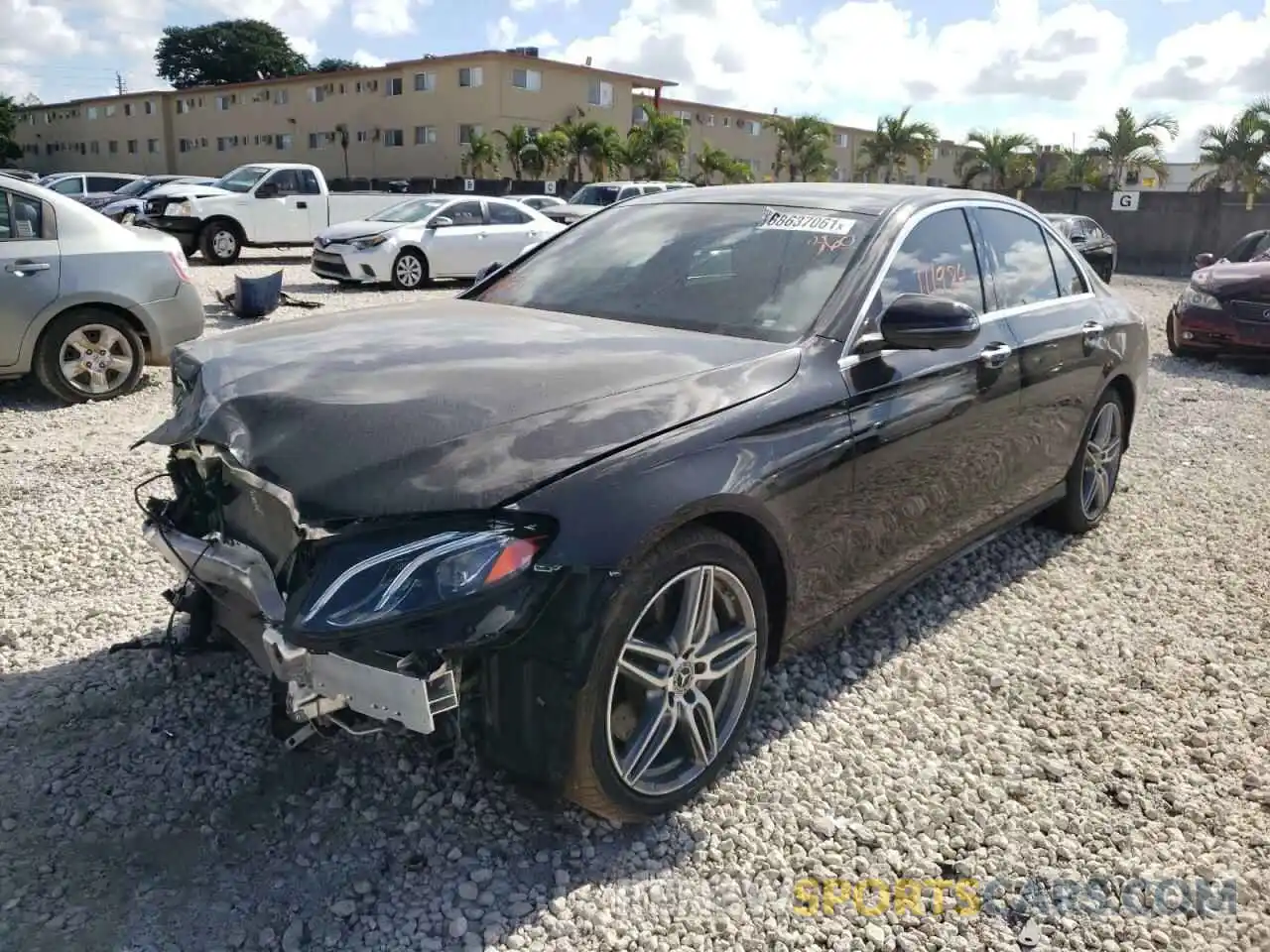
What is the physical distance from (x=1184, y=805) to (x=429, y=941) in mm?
2186

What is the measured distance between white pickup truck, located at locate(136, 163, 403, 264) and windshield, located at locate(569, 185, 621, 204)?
6.43 m

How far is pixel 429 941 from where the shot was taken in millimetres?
2361

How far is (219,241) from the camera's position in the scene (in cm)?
1867

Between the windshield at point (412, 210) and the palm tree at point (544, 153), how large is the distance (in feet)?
86.3

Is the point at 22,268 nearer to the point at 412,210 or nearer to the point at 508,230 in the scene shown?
the point at 412,210

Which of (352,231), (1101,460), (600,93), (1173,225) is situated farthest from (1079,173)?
(1101,460)

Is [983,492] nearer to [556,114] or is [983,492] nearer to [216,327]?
[216,327]

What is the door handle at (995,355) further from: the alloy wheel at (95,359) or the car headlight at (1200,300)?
the car headlight at (1200,300)

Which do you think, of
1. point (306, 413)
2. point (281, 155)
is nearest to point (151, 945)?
point (306, 413)

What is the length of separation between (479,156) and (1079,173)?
24746 mm

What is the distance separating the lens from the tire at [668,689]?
7.98ft

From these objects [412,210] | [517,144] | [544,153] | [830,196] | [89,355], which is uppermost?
[517,144]
